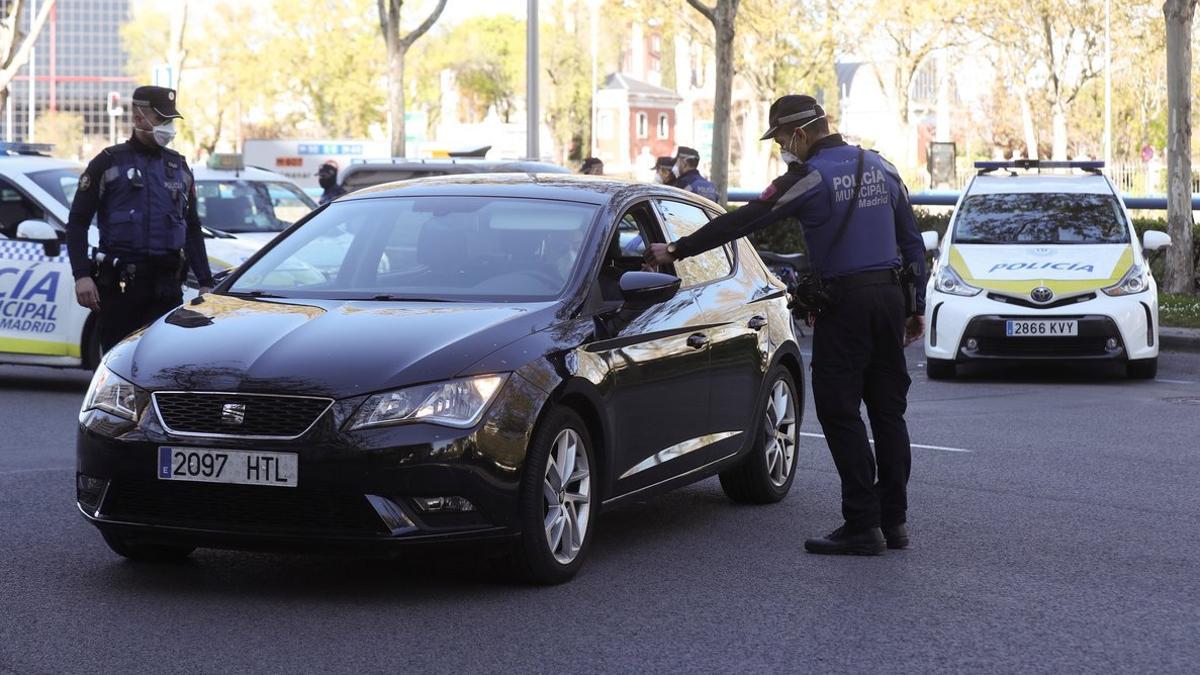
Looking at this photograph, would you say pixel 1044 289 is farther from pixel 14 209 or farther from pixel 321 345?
pixel 321 345

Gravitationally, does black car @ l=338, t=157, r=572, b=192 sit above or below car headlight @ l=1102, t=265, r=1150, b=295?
above

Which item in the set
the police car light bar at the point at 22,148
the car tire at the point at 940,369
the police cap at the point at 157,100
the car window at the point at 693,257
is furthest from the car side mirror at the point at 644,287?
the police car light bar at the point at 22,148

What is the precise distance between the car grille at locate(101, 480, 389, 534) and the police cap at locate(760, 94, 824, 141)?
2309mm

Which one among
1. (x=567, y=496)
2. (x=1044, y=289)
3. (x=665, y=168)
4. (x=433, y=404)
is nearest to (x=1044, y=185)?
(x=1044, y=289)

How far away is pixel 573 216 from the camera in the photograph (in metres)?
7.36

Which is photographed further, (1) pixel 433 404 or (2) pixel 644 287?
(2) pixel 644 287

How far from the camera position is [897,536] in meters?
7.42

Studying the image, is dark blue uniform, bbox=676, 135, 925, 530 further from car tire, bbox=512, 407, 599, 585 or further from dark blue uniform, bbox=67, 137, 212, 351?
dark blue uniform, bbox=67, 137, 212, 351

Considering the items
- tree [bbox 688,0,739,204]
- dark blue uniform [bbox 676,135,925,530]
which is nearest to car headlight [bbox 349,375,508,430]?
dark blue uniform [bbox 676,135,925,530]

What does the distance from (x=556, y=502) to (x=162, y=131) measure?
145 inches

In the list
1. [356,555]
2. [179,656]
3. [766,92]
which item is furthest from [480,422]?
[766,92]

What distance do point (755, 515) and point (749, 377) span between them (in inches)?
25.0

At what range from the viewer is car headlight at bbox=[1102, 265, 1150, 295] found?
1443cm

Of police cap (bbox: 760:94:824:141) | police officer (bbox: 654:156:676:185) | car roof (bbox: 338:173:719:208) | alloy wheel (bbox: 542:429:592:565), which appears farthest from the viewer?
police officer (bbox: 654:156:676:185)
